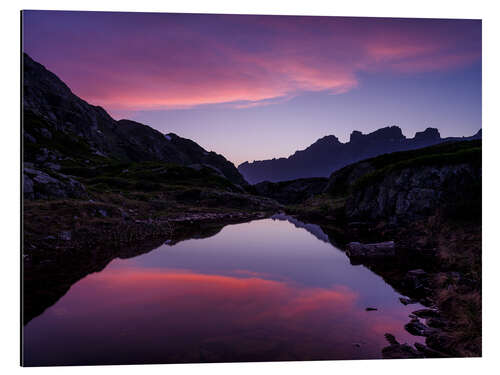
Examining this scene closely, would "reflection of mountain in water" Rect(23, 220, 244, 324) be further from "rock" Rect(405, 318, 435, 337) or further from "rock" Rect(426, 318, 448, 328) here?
"rock" Rect(426, 318, 448, 328)

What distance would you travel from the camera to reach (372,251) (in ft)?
76.1

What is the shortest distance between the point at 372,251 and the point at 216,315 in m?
14.5

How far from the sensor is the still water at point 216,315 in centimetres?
991

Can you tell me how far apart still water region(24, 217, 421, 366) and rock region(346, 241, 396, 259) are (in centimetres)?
317

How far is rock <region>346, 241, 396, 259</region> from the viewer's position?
22.7 meters

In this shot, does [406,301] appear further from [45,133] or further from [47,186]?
[45,133]

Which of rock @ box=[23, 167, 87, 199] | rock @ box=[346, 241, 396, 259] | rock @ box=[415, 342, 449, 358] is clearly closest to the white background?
rock @ box=[415, 342, 449, 358]

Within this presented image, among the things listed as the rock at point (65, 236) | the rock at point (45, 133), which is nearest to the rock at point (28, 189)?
the rock at point (65, 236)

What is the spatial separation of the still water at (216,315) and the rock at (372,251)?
3171 mm

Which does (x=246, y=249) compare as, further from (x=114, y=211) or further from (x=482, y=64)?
(x=482, y=64)

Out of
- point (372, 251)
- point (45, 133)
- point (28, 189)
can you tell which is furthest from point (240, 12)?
point (45, 133)

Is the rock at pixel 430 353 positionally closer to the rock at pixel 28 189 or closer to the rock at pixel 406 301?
the rock at pixel 406 301

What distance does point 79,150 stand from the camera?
415 ft
